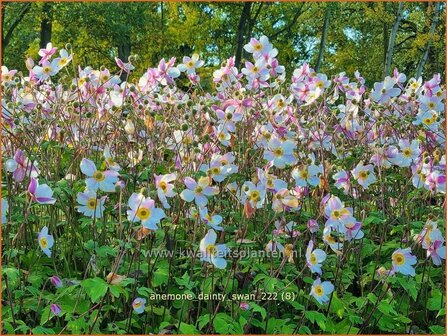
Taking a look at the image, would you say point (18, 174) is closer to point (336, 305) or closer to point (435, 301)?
point (336, 305)

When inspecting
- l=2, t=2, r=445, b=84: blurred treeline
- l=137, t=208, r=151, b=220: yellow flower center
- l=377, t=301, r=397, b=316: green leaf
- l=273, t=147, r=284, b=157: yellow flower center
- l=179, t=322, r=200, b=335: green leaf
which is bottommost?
l=179, t=322, r=200, b=335: green leaf

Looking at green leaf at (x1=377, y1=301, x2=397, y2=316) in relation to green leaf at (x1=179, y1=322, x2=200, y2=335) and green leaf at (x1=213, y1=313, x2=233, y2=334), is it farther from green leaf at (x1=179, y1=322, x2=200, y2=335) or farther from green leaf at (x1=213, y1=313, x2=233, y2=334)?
green leaf at (x1=179, y1=322, x2=200, y2=335)

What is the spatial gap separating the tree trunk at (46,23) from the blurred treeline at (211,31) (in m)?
0.03

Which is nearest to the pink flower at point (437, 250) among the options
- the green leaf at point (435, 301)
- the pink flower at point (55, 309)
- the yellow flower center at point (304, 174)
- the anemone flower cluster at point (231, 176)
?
the anemone flower cluster at point (231, 176)

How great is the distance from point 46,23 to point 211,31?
496cm

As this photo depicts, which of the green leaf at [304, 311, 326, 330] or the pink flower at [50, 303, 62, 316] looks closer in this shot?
the pink flower at [50, 303, 62, 316]

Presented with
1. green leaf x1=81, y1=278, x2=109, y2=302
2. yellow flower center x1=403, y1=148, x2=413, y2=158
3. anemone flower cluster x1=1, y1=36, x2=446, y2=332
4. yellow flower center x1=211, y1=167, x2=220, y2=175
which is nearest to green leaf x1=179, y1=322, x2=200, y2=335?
anemone flower cluster x1=1, y1=36, x2=446, y2=332

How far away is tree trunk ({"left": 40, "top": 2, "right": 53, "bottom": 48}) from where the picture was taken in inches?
582

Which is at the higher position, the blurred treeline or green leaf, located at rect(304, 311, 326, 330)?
the blurred treeline

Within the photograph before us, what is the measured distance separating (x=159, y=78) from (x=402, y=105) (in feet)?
4.31

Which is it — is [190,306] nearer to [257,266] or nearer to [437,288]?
[257,266]

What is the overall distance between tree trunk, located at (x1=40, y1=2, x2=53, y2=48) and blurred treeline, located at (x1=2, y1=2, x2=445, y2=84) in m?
0.03

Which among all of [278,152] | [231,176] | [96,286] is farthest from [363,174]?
[96,286]

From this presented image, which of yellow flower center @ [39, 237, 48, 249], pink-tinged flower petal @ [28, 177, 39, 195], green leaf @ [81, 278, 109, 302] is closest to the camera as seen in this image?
green leaf @ [81, 278, 109, 302]
